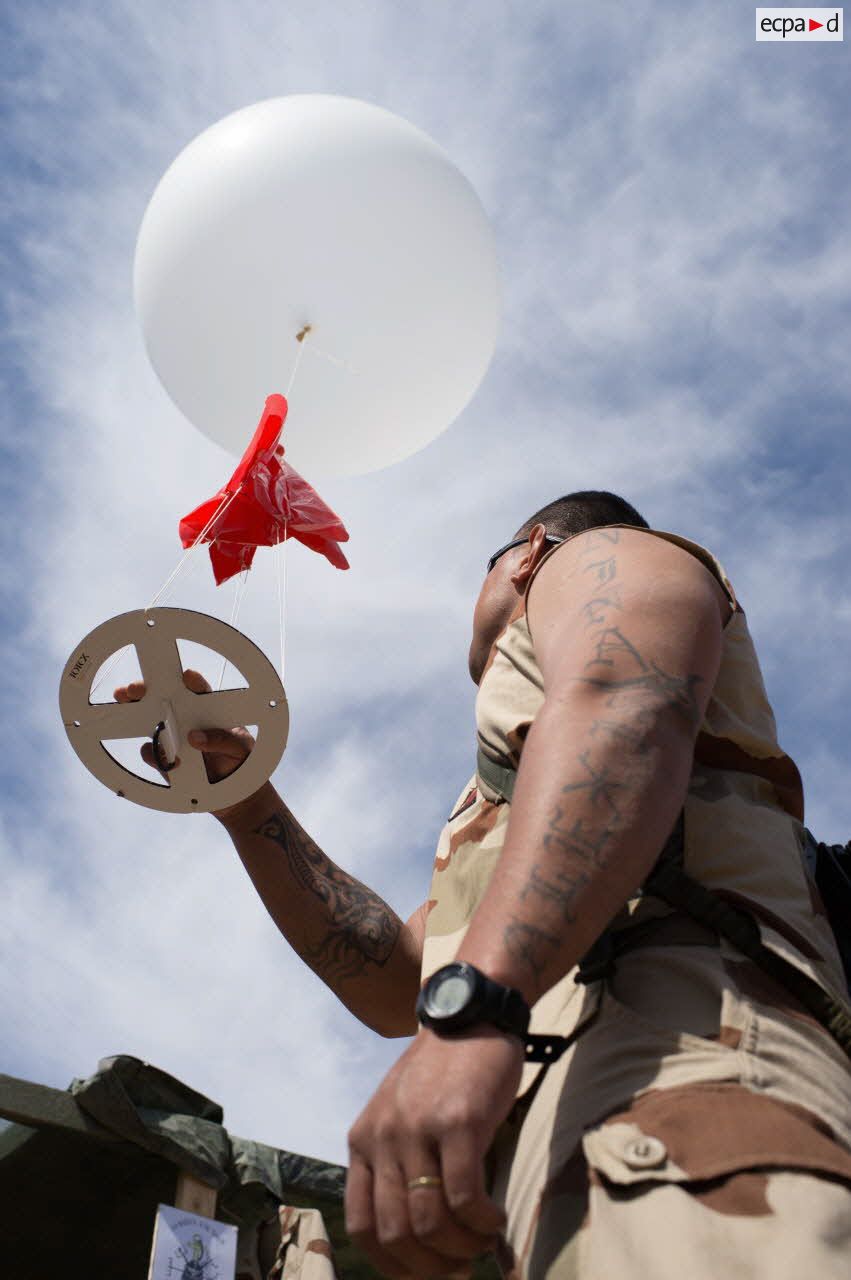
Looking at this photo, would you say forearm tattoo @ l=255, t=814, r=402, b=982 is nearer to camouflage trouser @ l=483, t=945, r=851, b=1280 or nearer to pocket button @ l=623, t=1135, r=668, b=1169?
camouflage trouser @ l=483, t=945, r=851, b=1280

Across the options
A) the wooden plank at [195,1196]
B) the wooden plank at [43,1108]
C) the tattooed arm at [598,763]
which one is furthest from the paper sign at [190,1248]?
the tattooed arm at [598,763]

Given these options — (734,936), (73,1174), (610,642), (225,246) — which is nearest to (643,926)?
(734,936)

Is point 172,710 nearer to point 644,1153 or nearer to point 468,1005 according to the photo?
point 468,1005

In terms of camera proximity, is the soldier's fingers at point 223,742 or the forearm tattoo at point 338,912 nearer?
the soldier's fingers at point 223,742

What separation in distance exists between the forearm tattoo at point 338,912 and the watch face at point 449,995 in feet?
4.57

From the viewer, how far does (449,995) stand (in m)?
1.17

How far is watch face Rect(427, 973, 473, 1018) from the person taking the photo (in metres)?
1.15

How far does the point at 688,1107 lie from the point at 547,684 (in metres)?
0.57

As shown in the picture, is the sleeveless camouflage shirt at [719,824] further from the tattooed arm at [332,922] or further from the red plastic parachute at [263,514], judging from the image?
the red plastic parachute at [263,514]

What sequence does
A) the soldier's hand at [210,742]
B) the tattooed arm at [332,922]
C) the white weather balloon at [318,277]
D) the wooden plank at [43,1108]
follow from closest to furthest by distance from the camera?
the soldier's hand at [210,742], the tattooed arm at [332,922], the white weather balloon at [318,277], the wooden plank at [43,1108]

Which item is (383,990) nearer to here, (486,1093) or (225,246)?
(486,1093)

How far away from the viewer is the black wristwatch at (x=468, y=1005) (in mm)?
1147

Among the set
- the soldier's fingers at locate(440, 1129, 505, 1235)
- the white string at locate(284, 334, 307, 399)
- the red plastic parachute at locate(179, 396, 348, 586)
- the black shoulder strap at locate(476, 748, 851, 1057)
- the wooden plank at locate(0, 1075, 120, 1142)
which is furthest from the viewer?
the wooden plank at locate(0, 1075, 120, 1142)

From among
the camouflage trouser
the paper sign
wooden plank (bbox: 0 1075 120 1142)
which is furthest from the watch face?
wooden plank (bbox: 0 1075 120 1142)
